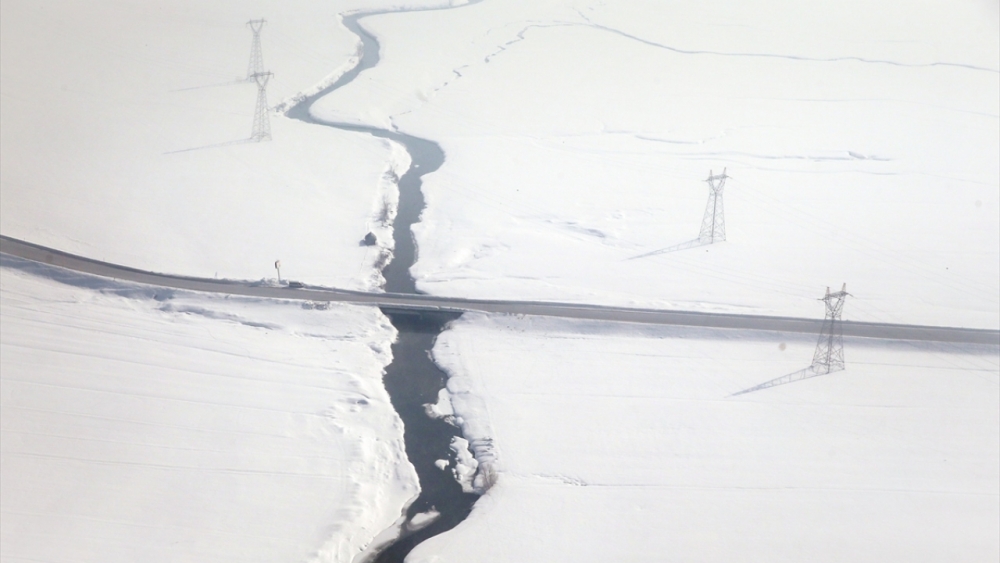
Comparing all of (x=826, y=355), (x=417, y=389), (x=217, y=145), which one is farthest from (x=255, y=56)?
(x=826, y=355)

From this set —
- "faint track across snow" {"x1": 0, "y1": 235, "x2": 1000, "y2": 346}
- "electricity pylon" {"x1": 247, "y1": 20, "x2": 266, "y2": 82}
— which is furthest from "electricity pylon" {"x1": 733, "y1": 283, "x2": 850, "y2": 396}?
"electricity pylon" {"x1": 247, "y1": 20, "x2": 266, "y2": 82}

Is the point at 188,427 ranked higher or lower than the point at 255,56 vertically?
lower

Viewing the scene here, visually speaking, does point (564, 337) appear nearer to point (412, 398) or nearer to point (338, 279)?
point (412, 398)

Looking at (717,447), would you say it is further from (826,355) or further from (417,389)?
(417,389)

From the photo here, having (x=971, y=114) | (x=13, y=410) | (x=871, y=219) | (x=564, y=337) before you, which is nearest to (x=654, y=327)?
(x=564, y=337)

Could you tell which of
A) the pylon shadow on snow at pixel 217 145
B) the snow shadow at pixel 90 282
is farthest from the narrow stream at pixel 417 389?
the pylon shadow on snow at pixel 217 145

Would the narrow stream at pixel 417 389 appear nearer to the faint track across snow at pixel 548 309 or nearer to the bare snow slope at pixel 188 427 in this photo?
the bare snow slope at pixel 188 427

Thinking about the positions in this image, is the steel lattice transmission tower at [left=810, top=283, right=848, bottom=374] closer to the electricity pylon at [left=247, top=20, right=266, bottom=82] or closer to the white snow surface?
the white snow surface
